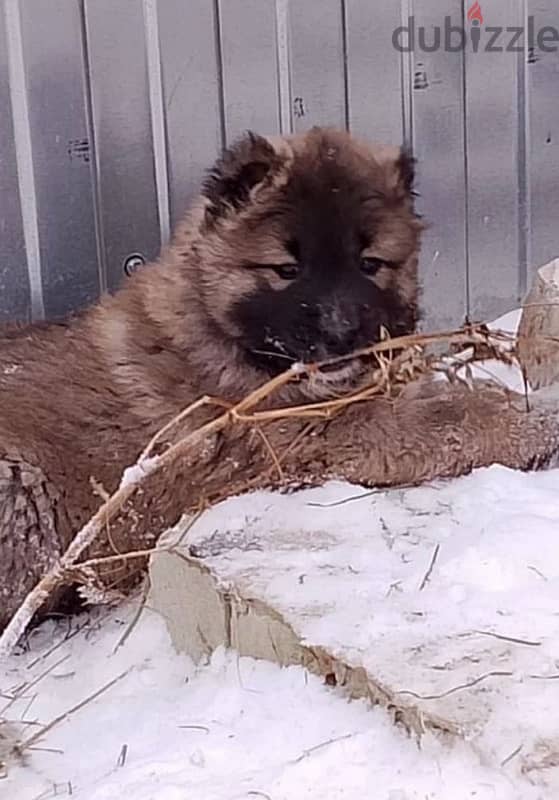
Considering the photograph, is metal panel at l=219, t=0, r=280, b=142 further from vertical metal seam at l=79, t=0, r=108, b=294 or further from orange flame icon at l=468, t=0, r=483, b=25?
orange flame icon at l=468, t=0, r=483, b=25

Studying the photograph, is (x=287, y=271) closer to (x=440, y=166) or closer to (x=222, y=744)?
(x=440, y=166)

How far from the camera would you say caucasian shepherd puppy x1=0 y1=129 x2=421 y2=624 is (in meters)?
3.26

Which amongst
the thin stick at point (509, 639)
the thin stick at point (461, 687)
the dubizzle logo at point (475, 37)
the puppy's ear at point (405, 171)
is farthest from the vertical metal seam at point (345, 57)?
the thin stick at point (461, 687)

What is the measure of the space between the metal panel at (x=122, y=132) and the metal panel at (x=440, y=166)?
0.94m

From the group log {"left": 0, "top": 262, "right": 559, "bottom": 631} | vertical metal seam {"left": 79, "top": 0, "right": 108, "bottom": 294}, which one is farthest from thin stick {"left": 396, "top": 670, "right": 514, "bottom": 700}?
vertical metal seam {"left": 79, "top": 0, "right": 108, "bottom": 294}

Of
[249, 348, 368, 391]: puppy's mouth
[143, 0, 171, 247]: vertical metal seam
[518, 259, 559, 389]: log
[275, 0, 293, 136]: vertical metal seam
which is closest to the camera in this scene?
[249, 348, 368, 391]: puppy's mouth

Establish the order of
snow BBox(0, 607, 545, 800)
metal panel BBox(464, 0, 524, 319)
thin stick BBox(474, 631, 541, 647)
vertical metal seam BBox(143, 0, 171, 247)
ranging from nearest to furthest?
snow BBox(0, 607, 545, 800), thin stick BBox(474, 631, 541, 647), vertical metal seam BBox(143, 0, 171, 247), metal panel BBox(464, 0, 524, 319)

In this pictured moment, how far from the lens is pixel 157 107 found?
4234 mm

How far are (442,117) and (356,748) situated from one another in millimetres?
3048

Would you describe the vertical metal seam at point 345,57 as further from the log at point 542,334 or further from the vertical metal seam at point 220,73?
the log at point 542,334

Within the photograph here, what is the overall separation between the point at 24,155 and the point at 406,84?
1322 mm

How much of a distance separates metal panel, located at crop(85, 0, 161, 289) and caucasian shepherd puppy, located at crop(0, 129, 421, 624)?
71cm

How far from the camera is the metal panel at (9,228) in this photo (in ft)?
13.5

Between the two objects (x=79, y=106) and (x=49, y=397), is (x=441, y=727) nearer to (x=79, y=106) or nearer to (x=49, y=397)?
(x=49, y=397)
